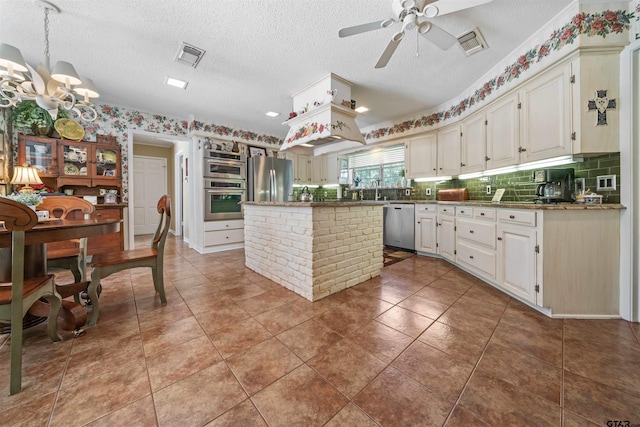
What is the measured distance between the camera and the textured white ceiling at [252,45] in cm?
195

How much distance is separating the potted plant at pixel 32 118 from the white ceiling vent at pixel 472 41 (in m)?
5.31

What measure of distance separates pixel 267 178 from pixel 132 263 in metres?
3.21

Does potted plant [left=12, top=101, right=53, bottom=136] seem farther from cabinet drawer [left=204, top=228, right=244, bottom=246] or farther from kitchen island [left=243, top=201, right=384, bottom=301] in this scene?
kitchen island [left=243, top=201, right=384, bottom=301]

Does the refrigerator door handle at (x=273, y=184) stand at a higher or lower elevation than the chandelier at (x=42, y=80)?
lower

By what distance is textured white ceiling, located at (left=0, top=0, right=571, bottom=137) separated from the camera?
195 cm

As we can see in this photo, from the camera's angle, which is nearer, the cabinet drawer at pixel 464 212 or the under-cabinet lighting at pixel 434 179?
the cabinet drawer at pixel 464 212

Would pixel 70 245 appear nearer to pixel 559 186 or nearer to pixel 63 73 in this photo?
pixel 63 73

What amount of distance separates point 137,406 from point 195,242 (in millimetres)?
3936

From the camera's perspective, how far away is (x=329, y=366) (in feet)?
4.44

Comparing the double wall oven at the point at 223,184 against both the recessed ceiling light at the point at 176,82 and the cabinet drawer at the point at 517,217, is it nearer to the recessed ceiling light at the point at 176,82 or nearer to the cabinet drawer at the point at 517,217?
the recessed ceiling light at the point at 176,82

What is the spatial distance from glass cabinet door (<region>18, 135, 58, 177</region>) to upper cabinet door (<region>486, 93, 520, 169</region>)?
237 inches

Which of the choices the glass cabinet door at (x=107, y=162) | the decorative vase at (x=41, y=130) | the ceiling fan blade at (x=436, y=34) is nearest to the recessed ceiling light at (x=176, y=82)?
the glass cabinet door at (x=107, y=162)

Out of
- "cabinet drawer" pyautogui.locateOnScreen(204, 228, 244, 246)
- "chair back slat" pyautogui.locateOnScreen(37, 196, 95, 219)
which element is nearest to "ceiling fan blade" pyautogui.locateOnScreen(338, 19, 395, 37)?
"chair back slat" pyautogui.locateOnScreen(37, 196, 95, 219)

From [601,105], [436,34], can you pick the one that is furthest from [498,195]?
[436,34]
